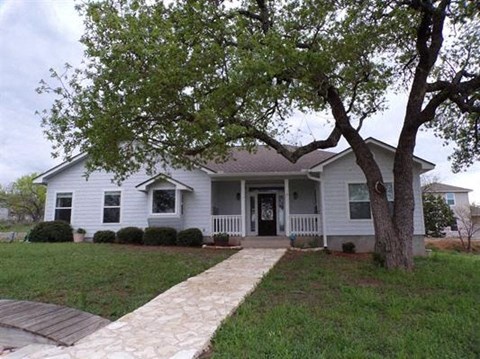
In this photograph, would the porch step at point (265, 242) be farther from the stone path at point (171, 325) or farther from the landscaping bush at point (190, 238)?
the stone path at point (171, 325)

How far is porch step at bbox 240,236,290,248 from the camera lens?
1456 cm

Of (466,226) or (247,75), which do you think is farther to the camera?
(466,226)

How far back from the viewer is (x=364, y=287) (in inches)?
283

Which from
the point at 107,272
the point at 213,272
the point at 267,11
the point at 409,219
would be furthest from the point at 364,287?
the point at 267,11

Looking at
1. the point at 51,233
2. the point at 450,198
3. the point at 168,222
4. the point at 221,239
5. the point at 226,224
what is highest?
the point at 450,198

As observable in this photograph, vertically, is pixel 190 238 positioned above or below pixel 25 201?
below

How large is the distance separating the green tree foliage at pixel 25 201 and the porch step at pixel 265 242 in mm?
26408

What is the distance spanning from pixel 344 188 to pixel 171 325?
1096 centimetres

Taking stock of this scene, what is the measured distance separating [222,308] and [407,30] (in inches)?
333

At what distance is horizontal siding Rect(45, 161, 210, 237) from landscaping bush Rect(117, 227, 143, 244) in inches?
29.5

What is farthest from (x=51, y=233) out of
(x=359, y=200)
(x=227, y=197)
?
(x=359, y=200)

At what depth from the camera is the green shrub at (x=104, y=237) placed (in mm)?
15883

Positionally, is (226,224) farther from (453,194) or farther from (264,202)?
(453,194)

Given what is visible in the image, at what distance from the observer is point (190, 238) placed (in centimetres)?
1496
